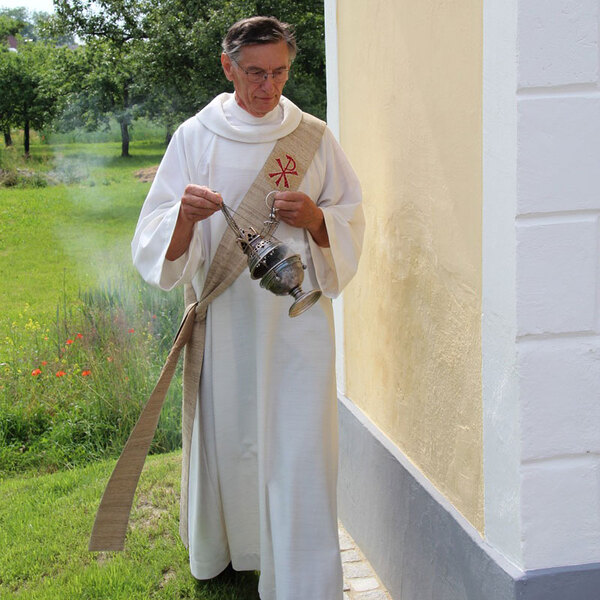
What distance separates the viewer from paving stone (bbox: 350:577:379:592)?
3604 millimetres

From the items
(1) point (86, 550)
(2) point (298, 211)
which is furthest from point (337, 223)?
(1) point (86, 550)

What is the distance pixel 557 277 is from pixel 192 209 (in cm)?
121

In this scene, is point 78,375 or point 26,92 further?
point 26,92

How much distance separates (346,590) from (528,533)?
4.68ft

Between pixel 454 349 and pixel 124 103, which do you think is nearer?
pixel 454 349

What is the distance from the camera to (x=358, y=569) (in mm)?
3783

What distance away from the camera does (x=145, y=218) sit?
10.4 feet

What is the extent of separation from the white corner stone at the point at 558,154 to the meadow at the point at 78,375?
2.11 metres

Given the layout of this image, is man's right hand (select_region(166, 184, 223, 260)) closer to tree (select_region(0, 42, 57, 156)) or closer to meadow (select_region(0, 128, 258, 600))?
meadow (select_region(0, 128, 258, 600))

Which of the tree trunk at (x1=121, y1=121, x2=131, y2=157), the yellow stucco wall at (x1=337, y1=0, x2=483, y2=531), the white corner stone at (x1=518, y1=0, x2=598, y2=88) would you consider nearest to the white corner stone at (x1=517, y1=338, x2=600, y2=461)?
the yellow stucco wall at (x1=337, y1=0, x2=483, y2=531)

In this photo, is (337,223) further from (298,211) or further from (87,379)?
(87,379)

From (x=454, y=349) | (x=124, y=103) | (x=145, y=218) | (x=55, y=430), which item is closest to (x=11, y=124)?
(x=124, y=103)

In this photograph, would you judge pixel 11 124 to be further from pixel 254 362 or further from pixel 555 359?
pixel 555 359

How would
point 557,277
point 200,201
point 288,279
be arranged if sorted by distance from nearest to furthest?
point 557,277 < point 288,279 < point 200,201
